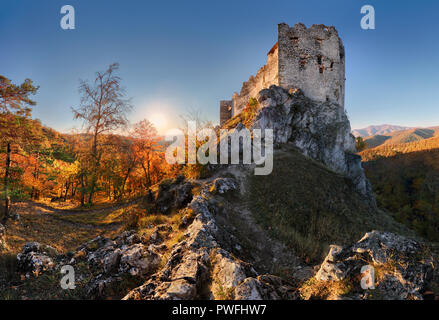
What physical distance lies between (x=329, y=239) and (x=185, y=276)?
7986mm

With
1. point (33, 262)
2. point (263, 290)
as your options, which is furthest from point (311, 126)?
point (33, 262)

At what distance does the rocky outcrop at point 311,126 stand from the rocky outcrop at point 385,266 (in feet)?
42.4

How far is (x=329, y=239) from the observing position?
837cm

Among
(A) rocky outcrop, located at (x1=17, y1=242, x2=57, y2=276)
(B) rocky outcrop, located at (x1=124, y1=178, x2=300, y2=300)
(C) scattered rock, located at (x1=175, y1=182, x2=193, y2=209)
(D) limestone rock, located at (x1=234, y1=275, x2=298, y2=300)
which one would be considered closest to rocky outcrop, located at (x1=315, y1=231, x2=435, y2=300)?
(D) limestone rock, located at (x1=234, y1=275, x2=298, y2=300)

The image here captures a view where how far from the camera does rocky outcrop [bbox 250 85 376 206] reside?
1684 cm

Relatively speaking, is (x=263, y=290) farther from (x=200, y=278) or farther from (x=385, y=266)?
(x=385, y=266)

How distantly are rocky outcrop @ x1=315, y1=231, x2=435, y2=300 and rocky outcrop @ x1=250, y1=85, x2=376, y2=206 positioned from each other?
12921 mm

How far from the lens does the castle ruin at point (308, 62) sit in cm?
1894

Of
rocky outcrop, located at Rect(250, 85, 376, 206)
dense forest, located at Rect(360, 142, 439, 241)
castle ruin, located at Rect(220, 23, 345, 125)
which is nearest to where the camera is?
rocky outcrop, located at Rect(250, 85, 376, 206)

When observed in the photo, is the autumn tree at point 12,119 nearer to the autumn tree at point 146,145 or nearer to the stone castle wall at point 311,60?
the autumn tree at point 146,145

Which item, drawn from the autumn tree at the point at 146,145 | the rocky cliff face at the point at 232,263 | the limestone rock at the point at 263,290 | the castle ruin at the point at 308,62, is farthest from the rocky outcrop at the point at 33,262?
the castle ruin at the point at 308,62

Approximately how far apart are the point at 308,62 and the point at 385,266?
70.3 ft

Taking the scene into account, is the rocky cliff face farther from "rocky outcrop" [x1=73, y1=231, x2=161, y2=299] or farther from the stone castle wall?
the stone castle wall
